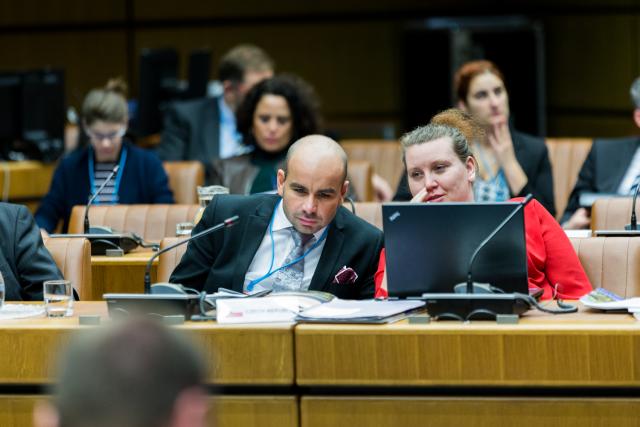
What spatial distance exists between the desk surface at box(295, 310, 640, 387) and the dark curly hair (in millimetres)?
3206

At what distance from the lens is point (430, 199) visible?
3.65m

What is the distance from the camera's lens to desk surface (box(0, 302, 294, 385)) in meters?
2.94

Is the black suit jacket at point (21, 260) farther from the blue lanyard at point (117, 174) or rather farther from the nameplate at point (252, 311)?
the blue lanyard at point (117, 174)

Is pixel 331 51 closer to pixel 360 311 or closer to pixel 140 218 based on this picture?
pixel 140 218

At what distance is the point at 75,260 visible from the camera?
4.01 metres

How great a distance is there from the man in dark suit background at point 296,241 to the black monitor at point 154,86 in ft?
15.7

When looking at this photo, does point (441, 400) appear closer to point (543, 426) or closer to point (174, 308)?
point (543, 426)

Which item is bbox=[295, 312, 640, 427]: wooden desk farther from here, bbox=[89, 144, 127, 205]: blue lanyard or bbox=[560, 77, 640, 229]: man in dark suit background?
bbox=[89, 144, 127, 205]: blue lanyard

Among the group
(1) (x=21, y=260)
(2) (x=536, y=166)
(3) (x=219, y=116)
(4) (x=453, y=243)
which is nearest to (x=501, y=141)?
(2) (x=536, y=166)

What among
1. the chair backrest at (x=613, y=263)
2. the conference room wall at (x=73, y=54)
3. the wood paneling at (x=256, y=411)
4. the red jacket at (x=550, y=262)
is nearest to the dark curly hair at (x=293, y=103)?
the chair backrest at (x=613, y=263)

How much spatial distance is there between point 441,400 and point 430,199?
0.90 m

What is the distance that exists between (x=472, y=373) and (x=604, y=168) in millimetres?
3478

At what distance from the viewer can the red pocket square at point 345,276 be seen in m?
3.63

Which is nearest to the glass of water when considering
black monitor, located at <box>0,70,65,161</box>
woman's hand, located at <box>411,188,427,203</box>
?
woman's hand, located at <box>411,188,427,203</box>
